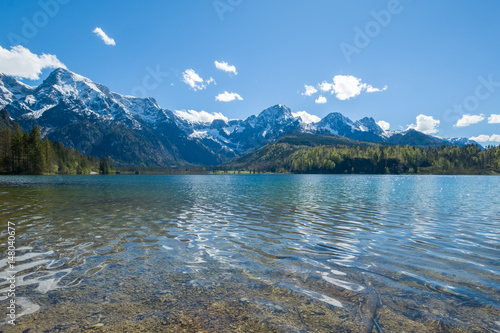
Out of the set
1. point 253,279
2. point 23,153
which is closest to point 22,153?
point 23,153

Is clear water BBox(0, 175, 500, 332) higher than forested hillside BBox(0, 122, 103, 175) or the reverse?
the reverse

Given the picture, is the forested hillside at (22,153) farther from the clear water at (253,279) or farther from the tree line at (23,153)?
the clear water at (253,279)

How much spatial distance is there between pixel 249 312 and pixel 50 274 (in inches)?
353

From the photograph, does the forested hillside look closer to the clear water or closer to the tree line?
the tree line

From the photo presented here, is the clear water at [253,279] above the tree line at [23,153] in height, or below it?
below

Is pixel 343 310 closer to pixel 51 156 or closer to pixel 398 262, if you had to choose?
pixel 398 262

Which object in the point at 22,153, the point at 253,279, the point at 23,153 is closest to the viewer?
the point at 253,279

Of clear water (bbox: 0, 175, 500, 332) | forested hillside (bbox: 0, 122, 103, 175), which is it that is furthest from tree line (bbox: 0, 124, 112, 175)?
clear water (bbox: 0, 175, 500, 332)

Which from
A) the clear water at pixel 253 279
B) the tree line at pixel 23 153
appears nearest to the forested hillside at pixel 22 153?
the tree line at pixel 23 153

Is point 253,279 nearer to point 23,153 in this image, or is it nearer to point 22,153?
point 22,153

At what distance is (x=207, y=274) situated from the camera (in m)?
11.5

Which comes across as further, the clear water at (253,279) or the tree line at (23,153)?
the tree line at (23,153)

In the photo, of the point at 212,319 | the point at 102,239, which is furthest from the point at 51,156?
the point at 212,319

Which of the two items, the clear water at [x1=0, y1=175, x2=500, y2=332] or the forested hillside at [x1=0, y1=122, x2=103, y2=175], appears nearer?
the clear water at [x1=0, y1=175, x2=500, y2=332]
